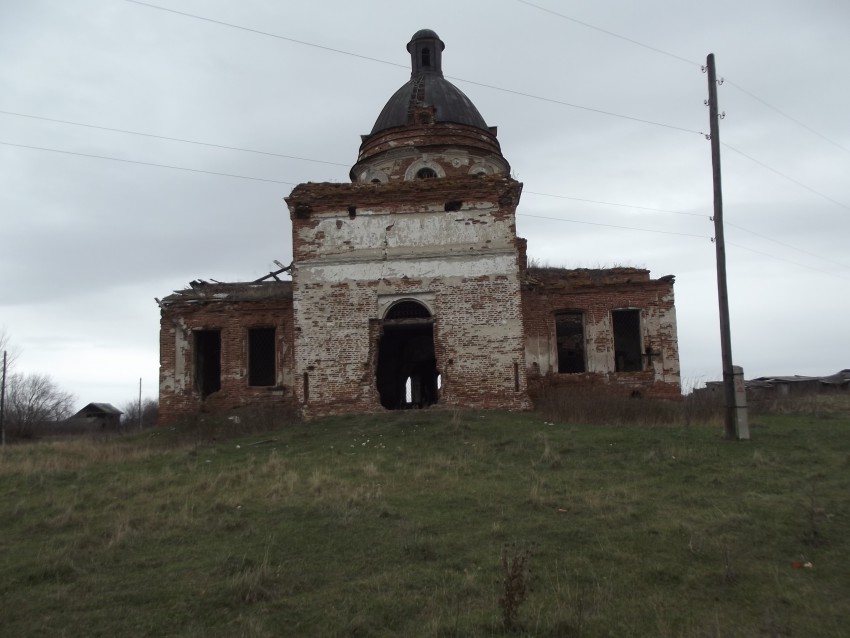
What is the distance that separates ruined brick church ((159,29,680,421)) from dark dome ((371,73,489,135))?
7cm

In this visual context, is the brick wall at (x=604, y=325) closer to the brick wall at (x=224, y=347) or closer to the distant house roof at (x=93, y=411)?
the brick wall at (x=224, y=347)

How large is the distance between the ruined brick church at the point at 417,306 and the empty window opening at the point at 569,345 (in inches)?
1.8

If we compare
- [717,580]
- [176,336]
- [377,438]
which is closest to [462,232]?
[377,438]

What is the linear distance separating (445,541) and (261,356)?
16.1 metres

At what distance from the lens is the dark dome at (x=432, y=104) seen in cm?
2478

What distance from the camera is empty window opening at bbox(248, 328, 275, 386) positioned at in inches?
862

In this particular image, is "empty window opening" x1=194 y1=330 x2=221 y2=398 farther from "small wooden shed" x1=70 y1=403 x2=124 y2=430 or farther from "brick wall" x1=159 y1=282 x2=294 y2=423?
"small wooden shed" x1=70 y1=403 x2=124 y2=430

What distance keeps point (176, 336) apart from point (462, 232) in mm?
9809

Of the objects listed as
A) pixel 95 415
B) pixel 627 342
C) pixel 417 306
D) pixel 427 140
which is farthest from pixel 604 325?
pixel 95 415

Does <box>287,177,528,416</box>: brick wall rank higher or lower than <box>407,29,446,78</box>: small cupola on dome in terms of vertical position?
lower

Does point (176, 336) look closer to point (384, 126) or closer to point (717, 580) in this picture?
point (384, 126)

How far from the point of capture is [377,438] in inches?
572

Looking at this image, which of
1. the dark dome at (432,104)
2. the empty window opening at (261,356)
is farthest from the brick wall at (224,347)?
the dark dome at (432,104)

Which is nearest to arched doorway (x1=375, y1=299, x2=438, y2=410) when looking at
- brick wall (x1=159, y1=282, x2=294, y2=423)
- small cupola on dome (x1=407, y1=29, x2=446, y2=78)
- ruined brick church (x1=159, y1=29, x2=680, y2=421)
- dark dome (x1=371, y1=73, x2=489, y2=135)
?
ruined brick church (x1=159, y1=29, x2=680, y2=421)
